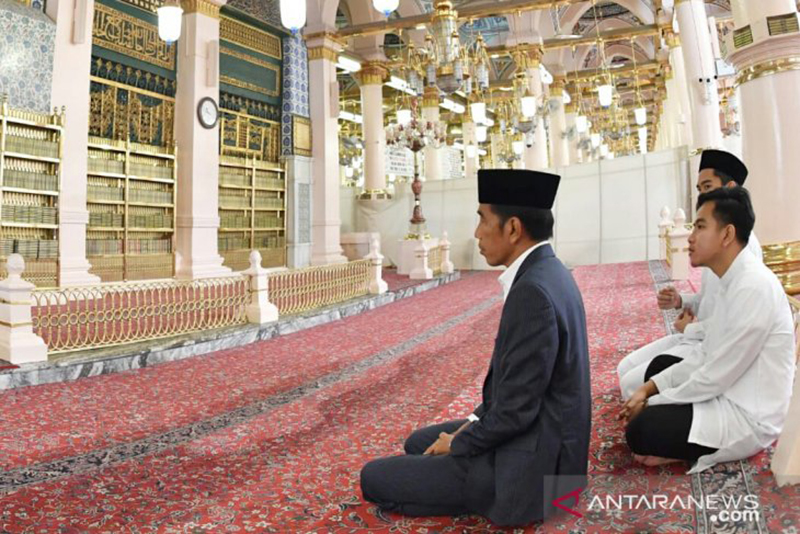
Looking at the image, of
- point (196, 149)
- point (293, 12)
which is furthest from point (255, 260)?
point (196, 149)

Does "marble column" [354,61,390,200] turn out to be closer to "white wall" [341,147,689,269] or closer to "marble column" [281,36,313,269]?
"white wall" [341,147,689,269]

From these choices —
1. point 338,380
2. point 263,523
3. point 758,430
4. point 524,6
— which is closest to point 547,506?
point 758,430

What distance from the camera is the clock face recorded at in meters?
8.32

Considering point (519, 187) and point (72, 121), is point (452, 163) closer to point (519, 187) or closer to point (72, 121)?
point (72, 121)

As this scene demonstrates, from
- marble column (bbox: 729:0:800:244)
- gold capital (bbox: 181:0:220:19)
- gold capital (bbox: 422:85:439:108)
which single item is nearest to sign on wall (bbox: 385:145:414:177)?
gold capital (bbox: 422:85:439:108)

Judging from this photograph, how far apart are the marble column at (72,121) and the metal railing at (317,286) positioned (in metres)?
2.35

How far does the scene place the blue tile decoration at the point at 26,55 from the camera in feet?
19.7

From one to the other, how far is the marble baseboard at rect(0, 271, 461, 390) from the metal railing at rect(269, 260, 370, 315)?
0.72 feet

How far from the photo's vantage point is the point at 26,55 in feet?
20.2

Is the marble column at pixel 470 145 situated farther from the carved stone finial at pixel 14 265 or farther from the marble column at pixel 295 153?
the carved stone finial at pixel 14 265

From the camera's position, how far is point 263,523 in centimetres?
185

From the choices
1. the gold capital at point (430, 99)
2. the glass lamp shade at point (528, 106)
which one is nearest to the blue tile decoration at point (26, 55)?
the glass lamp shade at point (528, 106)

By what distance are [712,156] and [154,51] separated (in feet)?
26.0

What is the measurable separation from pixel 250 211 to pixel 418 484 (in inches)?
354
